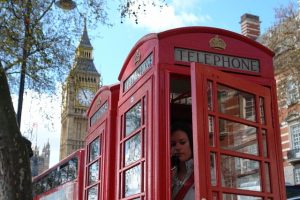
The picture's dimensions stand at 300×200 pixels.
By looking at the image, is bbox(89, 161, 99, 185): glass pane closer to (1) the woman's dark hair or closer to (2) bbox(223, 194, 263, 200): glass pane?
(1) the woman's dark hair

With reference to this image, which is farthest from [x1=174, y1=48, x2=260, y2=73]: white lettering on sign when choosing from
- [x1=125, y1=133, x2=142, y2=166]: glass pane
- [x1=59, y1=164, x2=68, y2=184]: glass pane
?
[x1=59, y1=164, x2=68, y2=184]: glass pane

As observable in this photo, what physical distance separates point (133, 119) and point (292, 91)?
14.5 metres

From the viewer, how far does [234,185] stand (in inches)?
182

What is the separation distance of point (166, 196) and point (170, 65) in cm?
148

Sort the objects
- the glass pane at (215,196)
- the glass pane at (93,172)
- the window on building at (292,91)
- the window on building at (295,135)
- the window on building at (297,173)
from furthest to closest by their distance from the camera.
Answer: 1. the window on building at (295,135)
2. the window on building at (297,173)
3. the window on building at (292,91)
4. the glass pane at (93,172)
5. the glass pane at (215,196)

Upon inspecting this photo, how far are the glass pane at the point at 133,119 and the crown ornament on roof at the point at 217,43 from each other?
1151 mm

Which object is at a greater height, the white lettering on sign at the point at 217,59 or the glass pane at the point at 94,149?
the white lettering on sign at the point at 217,59

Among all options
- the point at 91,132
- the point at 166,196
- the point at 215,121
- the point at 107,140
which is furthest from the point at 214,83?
the point at 91,132

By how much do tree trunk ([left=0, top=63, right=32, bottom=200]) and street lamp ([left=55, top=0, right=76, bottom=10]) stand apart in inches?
126

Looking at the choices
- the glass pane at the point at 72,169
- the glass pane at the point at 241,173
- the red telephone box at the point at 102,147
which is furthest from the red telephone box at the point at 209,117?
the glass pane at the point at 72,169

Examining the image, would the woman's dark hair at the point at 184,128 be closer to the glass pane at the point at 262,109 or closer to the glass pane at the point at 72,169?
the glass pane at the point at 262,109

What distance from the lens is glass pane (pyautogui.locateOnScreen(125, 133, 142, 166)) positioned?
534 cm

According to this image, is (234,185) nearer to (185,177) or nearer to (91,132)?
(185,177)

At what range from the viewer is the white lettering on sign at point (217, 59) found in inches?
206
